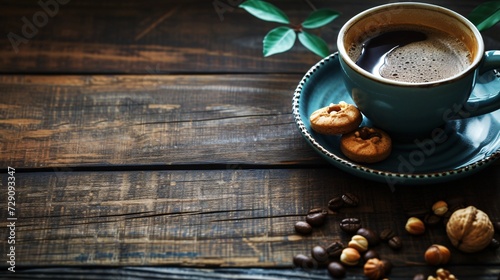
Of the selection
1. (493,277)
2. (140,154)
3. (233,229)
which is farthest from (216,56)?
(493,277)

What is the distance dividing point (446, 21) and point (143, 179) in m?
0.61

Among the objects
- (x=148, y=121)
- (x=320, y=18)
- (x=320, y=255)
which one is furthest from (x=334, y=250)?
(x=320, y=18)

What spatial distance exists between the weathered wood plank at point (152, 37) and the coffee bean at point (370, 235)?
468mm

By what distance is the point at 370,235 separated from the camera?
103cm

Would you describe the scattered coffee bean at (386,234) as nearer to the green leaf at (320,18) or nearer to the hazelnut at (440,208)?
the hazelnut at (440,208)

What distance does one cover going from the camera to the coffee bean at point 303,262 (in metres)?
1.01

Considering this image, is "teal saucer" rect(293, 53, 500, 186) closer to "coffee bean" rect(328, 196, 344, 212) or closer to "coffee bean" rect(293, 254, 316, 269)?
"coffee bean" rect(328, 196, 344, 212)

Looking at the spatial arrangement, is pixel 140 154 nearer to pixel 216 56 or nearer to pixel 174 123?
pixel 174 123

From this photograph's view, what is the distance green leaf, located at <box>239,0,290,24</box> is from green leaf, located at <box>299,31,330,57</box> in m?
0.05

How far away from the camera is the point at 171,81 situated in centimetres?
138

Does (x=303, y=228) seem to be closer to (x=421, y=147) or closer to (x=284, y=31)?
(x=421, y=147)

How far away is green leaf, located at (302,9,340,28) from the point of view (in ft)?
4.56

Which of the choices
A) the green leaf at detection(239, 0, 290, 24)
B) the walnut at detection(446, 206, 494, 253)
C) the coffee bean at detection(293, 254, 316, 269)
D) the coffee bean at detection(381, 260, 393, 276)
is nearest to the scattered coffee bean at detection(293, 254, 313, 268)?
the coffee bean at detection(293, 254, 316, 269)

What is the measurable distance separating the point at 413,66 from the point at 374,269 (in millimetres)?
373
